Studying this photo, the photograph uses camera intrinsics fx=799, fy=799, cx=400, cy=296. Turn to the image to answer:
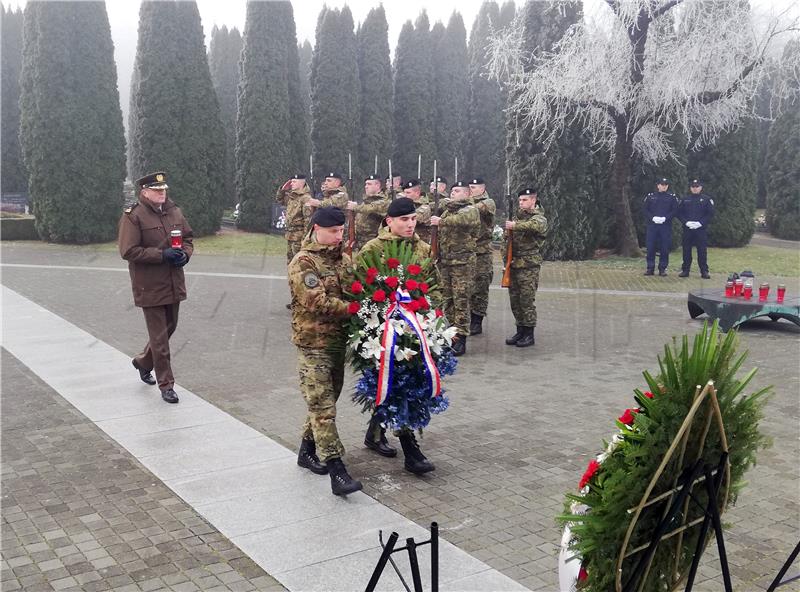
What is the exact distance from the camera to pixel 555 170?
21.4 meters

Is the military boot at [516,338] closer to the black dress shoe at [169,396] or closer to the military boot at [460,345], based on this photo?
the military boot at [460,345]

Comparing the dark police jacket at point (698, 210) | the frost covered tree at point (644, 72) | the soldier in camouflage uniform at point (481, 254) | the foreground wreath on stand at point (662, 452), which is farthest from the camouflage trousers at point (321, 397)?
the frost covered tree at point (644, 72)

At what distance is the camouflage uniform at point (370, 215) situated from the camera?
42.8ft

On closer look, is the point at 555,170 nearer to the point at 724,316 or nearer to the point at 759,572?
the point at 724,316

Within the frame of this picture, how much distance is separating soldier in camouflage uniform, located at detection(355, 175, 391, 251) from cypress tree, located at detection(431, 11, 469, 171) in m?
25.6

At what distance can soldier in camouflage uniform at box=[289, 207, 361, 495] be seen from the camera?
544 cm

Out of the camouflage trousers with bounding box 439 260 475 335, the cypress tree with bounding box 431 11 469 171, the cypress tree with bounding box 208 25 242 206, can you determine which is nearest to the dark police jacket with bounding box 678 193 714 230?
the camouflage trousers with bounding box 439 260 475 335

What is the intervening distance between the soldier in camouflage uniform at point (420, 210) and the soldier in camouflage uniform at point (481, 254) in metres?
0.99

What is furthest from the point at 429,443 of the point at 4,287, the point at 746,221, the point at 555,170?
the point at 746,221

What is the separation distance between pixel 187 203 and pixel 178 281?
19558 mm

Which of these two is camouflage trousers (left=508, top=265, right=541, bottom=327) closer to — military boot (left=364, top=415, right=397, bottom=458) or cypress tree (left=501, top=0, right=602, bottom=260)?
military boot (left=364, top=415, right=397, bottom=458)

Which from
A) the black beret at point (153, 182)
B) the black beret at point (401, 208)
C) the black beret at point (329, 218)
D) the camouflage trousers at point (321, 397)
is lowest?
the camouflage trousers at point (321, 397)

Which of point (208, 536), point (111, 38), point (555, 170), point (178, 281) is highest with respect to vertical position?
point (111, 38)

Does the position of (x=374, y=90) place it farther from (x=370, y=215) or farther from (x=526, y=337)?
(x=526, y=337)
